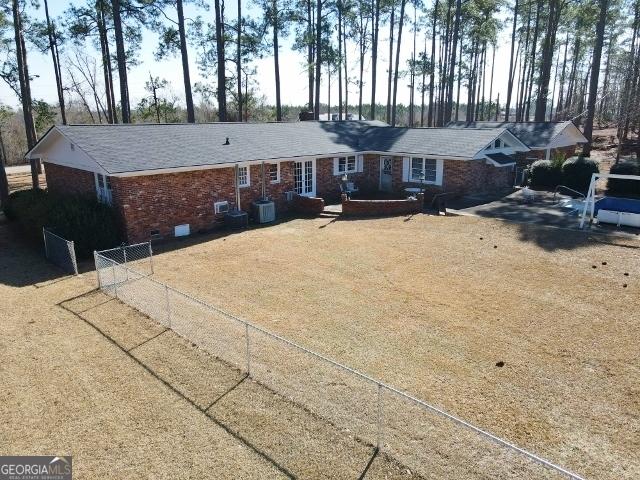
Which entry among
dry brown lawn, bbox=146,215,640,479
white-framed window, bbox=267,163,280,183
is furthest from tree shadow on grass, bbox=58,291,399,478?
white-framed window, bbox=267,163,280,183

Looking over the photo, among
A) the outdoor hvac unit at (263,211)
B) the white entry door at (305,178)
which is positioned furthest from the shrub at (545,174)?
the outdoor hvac unit at (263,211)

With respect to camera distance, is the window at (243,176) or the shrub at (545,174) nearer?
the window at (243,176)

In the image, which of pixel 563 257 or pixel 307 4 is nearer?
pixel 563 257

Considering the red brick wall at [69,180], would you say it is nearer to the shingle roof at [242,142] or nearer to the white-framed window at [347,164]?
the shingle roof at [242,142]

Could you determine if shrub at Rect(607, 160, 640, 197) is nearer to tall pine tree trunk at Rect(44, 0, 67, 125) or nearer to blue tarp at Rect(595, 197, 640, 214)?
blue tarp at Rect(595, 197, 640, 214)

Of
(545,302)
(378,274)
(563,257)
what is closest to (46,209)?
(378,274)

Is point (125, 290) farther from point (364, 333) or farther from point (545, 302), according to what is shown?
point (545, 302)
